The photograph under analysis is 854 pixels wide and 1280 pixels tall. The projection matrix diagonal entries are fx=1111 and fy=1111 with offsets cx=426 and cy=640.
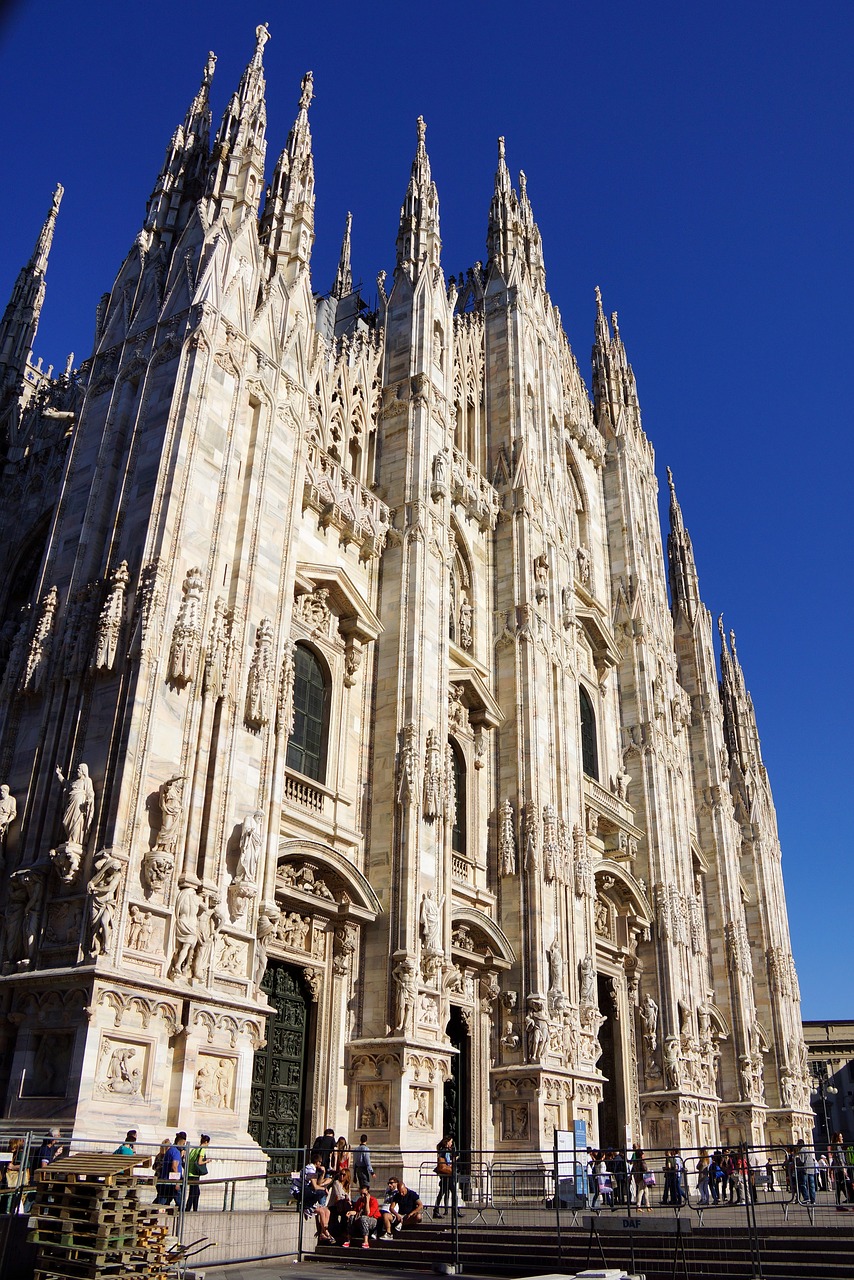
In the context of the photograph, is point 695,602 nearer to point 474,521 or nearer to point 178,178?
point 474,521

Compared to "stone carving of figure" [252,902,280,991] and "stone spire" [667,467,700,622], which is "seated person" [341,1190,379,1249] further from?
"stone spire" [667,467,700,622]

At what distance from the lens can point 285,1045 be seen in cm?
1784

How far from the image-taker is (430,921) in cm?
1975

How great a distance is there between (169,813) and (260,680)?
9.58ft

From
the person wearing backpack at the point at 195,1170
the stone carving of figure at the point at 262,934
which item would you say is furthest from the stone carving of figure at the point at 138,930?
the person wearing backpack at the point at 195,1170

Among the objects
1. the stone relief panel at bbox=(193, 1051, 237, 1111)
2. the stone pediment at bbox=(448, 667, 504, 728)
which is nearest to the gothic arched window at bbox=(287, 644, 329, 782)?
the stone pediment at bbox=(448, 667, 504, 728)

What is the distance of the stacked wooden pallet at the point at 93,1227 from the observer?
9688 millimetres

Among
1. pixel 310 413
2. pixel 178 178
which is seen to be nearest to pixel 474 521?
pixel 310 413

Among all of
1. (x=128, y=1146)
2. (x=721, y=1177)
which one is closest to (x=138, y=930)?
(x=128, y=1146)

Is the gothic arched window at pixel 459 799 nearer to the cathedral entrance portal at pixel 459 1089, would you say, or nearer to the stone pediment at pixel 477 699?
the stone pediment at pixel 477 699

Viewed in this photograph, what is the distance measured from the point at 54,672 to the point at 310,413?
26.0ft

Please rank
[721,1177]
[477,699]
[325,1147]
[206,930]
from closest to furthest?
[206,930]
[325,1147]
[721,1177]
[477,699]

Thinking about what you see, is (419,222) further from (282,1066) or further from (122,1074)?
(122,1074)

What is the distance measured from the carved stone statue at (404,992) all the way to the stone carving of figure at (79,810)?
6.97 m
